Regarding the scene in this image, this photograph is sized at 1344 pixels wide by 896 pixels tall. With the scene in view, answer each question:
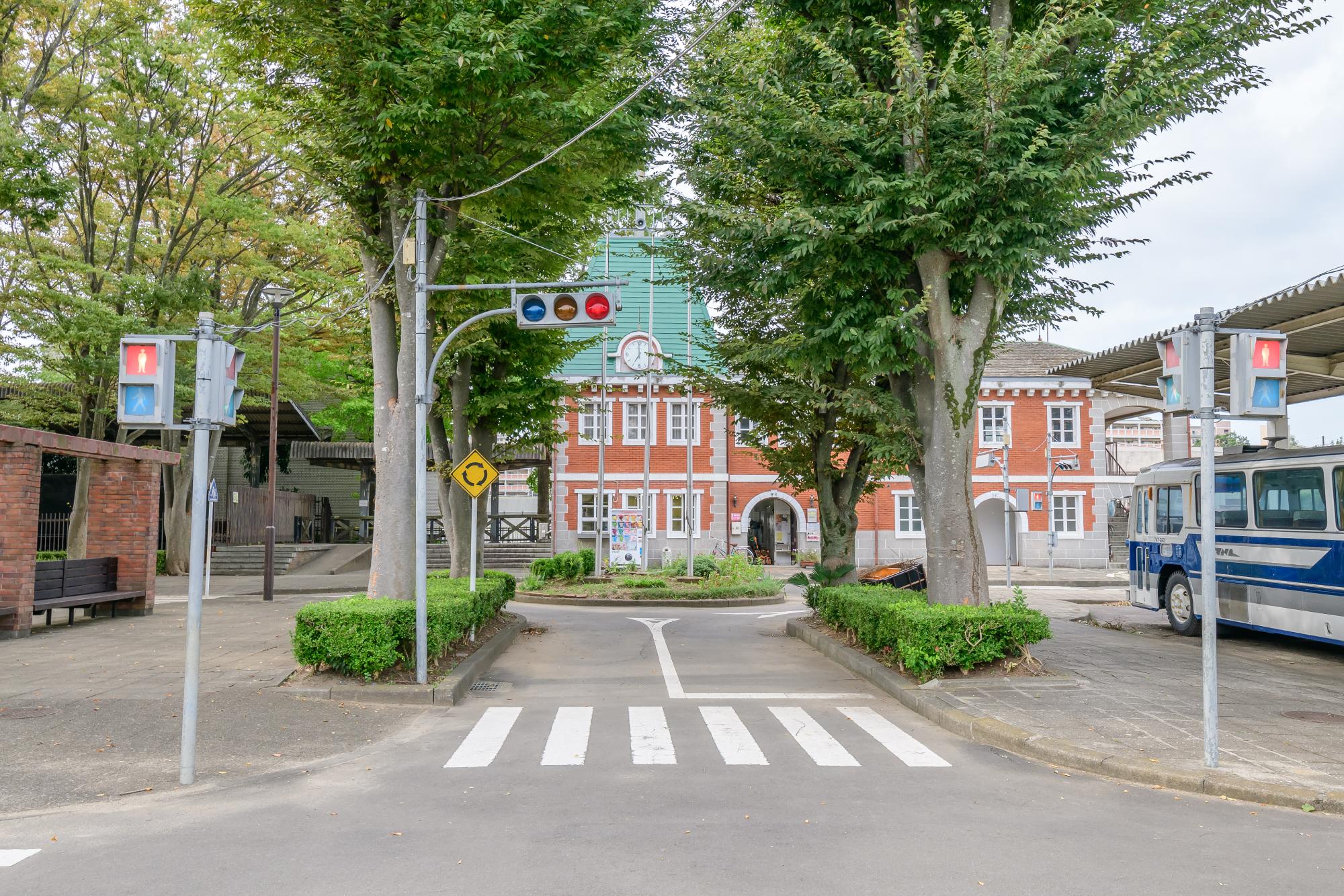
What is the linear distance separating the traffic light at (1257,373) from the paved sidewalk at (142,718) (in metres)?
7.97

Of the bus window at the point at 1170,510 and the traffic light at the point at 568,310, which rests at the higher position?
the traffic light at the point at 568,310

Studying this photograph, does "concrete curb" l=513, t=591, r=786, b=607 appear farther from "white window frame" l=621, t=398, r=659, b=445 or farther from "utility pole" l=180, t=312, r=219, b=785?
"utility pole" l=180, t=312, r=219, b=785

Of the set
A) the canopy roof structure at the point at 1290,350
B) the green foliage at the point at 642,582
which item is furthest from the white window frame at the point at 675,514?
the canopy roof structure at the point at 1290,350

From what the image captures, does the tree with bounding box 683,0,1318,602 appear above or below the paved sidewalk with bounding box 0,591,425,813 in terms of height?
above

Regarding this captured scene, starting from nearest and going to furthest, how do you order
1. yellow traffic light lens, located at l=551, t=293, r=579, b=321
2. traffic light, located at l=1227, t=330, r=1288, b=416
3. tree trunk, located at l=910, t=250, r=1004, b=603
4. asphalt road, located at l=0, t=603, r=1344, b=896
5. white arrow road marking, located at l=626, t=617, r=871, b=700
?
1. asphalt road, located at l=0, t=603, r=1344, b=896
2. traffic light, located at l=1227, t=330, r=1288, b=416
3. white arrow road marking, located at l=626, t=617, r=871, b=700
4. yellow traffic light lens, located at l=551, t=293, r=579, b=321
5. tree trunk, located at l=910, t=250, r=1004, b=603

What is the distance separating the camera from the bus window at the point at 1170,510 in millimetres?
16641

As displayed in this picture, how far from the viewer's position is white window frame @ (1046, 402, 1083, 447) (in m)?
39.5

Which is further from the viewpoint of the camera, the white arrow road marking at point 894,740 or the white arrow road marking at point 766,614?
the white arrow road marking at point 766,614

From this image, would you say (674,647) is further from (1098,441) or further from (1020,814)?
(1098,441)

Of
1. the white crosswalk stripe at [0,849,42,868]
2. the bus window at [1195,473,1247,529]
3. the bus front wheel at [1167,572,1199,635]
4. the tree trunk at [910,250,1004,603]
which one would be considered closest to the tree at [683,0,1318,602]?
the tree trunk at [910,250,1004,603]

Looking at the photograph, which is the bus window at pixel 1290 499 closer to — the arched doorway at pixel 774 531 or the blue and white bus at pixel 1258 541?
the blue and white bus at pixel 1258 541

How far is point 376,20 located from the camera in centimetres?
1157

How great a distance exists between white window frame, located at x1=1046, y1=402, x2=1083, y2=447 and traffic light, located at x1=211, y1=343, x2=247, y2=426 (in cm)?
3729

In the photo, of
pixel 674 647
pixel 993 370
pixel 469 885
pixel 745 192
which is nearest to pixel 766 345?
pixel 745 192
